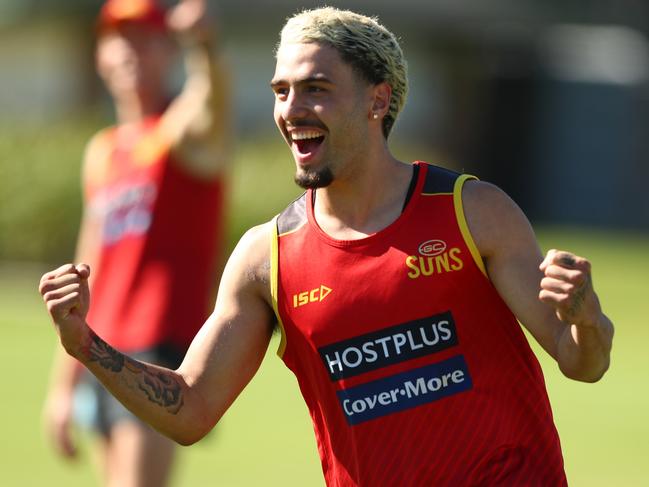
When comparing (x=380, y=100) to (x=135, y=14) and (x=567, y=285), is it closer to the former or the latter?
(x=567, y=285)

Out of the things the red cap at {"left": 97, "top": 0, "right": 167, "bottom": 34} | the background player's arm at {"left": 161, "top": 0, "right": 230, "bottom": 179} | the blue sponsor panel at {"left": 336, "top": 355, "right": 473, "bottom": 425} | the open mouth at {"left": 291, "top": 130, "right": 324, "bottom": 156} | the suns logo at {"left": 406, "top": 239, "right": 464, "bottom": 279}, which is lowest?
the blue sponsor panel at {"left": 336, "top": 355, "right": 473, "bottom": 425}

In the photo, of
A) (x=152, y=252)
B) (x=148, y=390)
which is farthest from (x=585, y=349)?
(x=152, y=252)

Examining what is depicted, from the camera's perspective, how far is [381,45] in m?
5.08

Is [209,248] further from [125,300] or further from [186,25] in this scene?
[186,25]

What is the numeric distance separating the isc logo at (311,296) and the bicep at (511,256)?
1.72ft

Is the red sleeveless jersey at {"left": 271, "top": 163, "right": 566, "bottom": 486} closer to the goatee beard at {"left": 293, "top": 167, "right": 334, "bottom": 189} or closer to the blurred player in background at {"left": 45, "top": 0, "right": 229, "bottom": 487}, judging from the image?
the goatee beard at {"left": 293, "top": 167, "right": 334, "bottom": 189}

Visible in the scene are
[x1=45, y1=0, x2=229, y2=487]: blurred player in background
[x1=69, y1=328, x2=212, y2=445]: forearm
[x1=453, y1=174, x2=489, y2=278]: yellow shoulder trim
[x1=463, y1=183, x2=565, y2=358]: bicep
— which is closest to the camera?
[x1=463, y1=183, x2=565, y2=358]: bicep

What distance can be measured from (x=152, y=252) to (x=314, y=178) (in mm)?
Answer: 2677

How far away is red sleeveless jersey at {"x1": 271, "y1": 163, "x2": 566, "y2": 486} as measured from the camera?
Answer: 191 inches

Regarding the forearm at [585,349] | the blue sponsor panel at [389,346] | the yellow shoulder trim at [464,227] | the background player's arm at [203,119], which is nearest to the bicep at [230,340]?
the blue sponsor panel at [389,346]

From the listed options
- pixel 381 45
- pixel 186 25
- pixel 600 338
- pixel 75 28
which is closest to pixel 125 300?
pixel 186 25

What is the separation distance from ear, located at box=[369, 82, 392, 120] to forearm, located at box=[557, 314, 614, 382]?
1032 millimetres

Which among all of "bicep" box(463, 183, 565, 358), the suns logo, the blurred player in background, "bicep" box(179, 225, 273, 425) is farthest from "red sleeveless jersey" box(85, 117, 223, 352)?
"bicep" box(463, 183, 565, 358)

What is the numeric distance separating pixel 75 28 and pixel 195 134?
1013 inches
